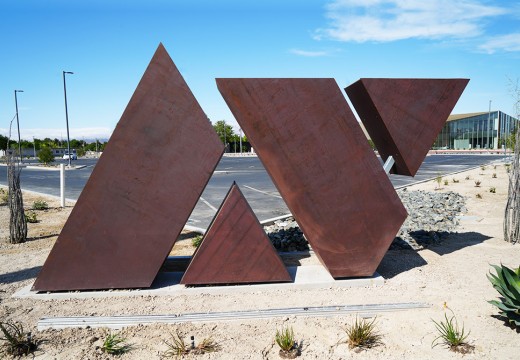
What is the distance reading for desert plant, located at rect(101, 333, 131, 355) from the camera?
410cm

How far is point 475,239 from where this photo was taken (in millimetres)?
8742

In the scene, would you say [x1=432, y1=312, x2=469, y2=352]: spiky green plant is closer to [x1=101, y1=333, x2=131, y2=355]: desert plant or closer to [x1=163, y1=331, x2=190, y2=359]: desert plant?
[x1=163, y1=331, x2=190, y2=359]: desert plant

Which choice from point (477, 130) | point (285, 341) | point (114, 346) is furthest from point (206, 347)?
point (477, 130)

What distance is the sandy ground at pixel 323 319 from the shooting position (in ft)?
13.5

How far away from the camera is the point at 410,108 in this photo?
6.15m

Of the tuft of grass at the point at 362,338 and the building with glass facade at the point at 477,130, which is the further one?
the building with glass facade at the point at 477,130

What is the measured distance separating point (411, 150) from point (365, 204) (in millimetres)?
1265

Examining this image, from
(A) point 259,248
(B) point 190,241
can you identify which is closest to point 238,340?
(A) point 259,248

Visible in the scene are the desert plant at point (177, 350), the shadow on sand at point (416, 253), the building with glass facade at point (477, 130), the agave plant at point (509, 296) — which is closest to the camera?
the desert plant at point (177, 350)

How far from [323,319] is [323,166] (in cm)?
229

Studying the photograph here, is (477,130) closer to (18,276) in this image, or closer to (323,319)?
(323,319)

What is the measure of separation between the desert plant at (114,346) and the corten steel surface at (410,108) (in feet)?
16.2

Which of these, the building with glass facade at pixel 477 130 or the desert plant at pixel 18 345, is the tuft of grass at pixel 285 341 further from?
the building with glass facade at pixel 477 130

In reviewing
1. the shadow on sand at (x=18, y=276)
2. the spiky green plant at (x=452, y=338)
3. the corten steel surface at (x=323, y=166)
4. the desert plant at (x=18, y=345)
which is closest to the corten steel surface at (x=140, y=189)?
the corten steel surface at (x=323, y=166)
